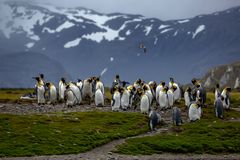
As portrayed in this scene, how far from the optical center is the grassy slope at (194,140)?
2419cm

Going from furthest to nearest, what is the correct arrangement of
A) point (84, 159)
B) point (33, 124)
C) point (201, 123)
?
point (201, 123) → point (33, 124) → point (84, 159)

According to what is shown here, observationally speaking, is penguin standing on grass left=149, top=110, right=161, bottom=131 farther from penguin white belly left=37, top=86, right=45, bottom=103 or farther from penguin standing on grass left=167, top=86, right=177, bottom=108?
penguin white belly left=37, top=86, right=45, bottom=103

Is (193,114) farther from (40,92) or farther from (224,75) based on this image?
(224,75)

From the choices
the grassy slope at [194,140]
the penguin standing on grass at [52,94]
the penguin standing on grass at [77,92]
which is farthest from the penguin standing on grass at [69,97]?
the grassy slope at [194,140]

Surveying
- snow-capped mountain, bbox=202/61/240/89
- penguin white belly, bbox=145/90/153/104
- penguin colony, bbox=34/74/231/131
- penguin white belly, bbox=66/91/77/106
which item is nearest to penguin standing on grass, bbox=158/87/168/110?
penguin colony, bbox=34/74/231/131

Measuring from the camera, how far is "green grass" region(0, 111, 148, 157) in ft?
75.4

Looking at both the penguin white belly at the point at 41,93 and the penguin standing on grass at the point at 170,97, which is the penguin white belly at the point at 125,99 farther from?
the penguin white belly at the point at 41,93

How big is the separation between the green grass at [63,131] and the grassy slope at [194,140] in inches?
64.2

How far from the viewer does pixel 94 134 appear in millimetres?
26078

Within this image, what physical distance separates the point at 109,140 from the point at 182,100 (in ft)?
54.3

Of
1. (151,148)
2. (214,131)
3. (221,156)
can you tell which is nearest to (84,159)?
(151,148)

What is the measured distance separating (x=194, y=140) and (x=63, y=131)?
5910 millimetres

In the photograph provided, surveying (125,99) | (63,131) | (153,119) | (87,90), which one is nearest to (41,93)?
(87,90)

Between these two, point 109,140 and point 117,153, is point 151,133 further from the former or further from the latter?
point 117,153
